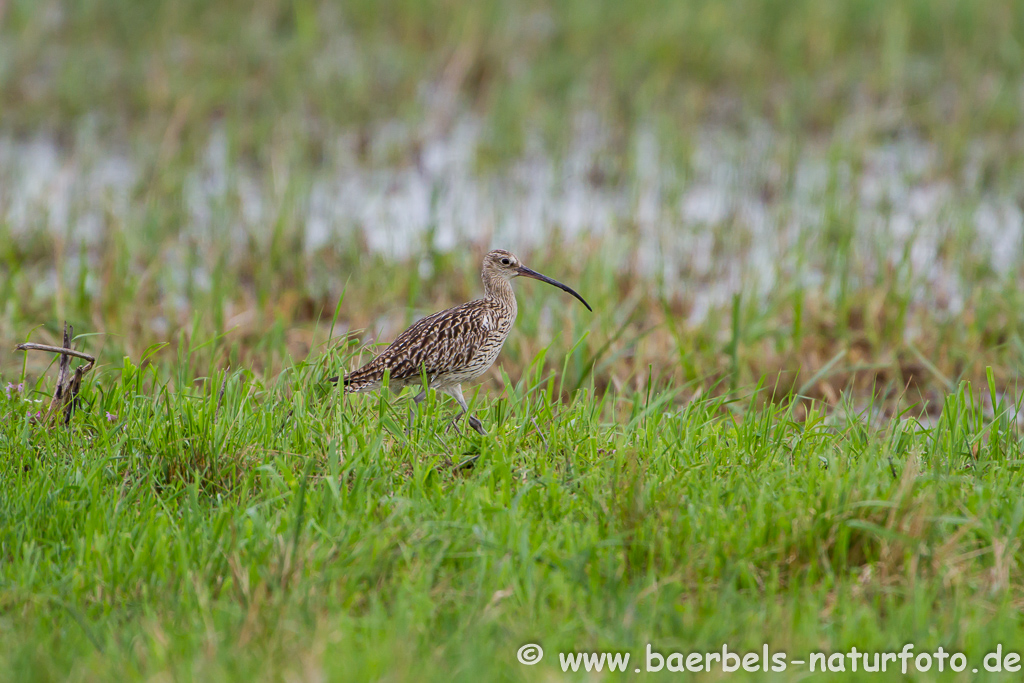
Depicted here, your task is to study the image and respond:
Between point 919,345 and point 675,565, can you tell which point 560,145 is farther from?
point 675,565

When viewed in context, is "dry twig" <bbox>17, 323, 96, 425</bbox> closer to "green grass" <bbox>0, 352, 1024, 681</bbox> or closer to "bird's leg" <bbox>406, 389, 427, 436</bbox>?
"green grass" <bbox>0, 352, 1024, 681</bbox>

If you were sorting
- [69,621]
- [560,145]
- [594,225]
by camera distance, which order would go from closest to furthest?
[69,621], [594,225], [560,145]

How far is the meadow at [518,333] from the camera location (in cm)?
360

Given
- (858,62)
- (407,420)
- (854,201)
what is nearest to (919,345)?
(854,201)

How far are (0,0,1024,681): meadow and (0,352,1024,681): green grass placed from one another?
0.02m

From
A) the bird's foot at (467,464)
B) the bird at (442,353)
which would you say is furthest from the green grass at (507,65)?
the bird's foot at (467,464)

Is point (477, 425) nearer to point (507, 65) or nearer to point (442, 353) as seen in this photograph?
point (442, 353)

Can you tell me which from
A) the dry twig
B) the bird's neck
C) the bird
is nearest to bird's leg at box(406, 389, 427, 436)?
the bird

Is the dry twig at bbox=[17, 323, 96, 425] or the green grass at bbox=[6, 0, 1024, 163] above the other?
the green grass at bbox=[6, 0, 1024, 163]

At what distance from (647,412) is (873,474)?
3.74ft

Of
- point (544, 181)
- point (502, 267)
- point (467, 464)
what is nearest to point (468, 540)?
point (467, 464)

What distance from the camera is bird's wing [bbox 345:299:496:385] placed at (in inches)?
207

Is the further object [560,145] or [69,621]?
[560,145]

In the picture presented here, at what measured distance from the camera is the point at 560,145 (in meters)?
11.5
